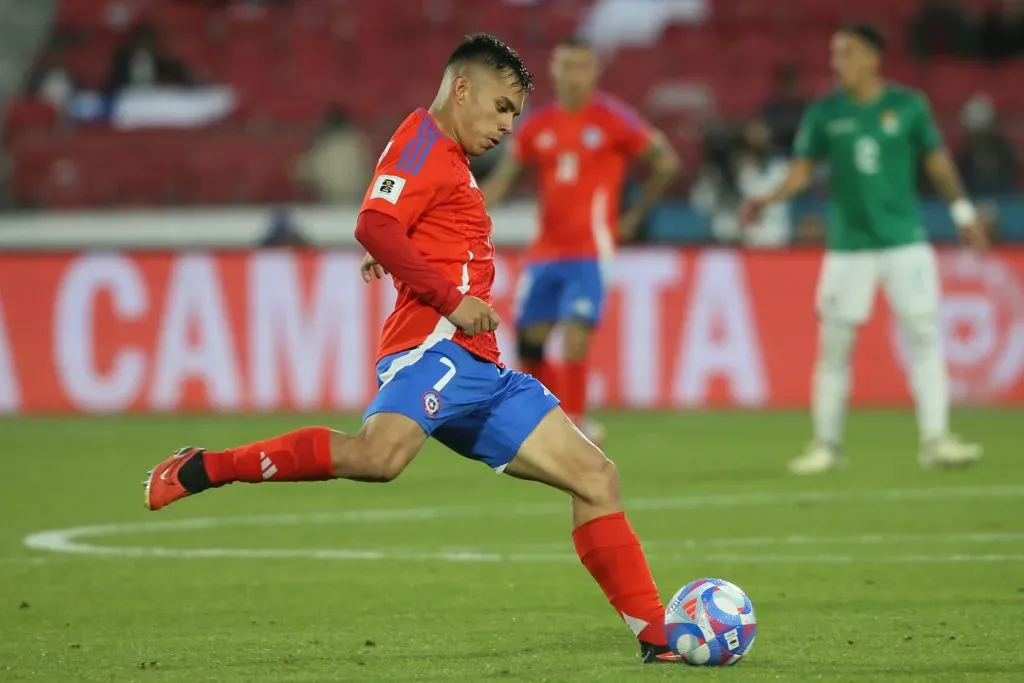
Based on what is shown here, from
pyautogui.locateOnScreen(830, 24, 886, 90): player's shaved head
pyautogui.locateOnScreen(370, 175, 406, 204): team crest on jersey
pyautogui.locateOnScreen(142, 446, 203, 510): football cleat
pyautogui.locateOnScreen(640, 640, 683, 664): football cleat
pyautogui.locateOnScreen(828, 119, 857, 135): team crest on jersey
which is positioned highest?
pyautogui.locateOnScreen(830, 24, 886, 90): player's shaved head

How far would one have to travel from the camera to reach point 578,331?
1269 cm

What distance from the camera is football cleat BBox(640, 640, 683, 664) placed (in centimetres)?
578

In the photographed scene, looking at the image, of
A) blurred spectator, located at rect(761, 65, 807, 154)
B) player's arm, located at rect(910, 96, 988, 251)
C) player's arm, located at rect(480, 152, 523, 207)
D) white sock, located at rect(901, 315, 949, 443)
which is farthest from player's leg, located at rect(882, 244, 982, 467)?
blurred spectator, located at rect(761, 65, 807, 154)

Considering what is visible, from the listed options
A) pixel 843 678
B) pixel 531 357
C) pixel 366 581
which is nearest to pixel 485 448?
pixel 843 678

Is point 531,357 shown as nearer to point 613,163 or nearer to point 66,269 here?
point 613,163

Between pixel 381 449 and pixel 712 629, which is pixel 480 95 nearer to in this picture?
pixel 381 449

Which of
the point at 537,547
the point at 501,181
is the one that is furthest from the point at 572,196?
the point at 537,547

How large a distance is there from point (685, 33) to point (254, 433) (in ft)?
30.4

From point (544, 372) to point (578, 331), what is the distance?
531 millimetres

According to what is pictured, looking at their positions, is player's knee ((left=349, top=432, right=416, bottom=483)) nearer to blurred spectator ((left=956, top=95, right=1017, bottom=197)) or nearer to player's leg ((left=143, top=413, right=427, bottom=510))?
player's leg ((left=143, top=413, right=427, bottom=510))

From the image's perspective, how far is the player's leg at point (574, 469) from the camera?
588 cm

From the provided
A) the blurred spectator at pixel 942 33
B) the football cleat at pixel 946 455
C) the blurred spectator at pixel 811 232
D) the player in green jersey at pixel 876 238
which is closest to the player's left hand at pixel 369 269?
the player in green jersey at pixel 876 238

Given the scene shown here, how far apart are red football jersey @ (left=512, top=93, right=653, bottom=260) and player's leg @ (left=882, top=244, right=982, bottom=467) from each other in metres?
2.12

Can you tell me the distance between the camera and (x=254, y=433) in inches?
558
